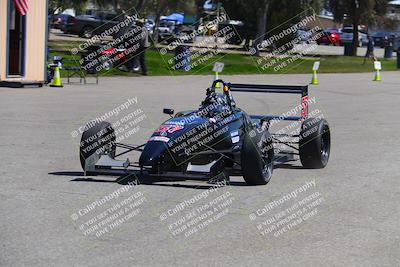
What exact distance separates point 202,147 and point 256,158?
2.87ft

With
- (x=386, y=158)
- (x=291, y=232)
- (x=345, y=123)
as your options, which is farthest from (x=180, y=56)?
(x=291, y=232)

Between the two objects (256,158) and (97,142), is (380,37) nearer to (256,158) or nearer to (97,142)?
(97,142)

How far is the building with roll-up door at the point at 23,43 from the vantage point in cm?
2505

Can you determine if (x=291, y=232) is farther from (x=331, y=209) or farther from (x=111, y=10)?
(x=111, y=10)

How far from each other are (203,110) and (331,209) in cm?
253

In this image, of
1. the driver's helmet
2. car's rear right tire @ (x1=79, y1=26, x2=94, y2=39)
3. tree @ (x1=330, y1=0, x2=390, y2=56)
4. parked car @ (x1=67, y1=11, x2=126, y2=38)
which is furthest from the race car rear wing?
car's rear right tire @ (x1=79, y1=26, x2=94, y2=39)

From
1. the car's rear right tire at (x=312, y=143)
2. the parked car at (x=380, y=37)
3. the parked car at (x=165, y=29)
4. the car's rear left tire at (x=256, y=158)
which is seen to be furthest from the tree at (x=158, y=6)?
the car's rear left tire at (x=256, y=158)

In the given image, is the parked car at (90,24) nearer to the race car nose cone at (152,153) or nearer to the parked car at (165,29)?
the parked car at (165,29)

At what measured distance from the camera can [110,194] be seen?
9.65m

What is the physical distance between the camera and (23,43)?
25.8 meters

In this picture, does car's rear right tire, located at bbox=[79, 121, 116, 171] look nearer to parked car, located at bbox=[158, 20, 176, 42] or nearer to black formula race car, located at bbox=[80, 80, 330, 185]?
black formula race car, located at bbox=[80, 80, 330, 185]

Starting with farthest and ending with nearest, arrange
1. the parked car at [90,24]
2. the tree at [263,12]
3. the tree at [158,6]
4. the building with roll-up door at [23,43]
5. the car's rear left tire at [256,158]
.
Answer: the parked car at [90,24] → the tree at [158,6] → the tree at [263,12] → the building with roll-up door at [23,43] → the car's rear left tire at [256,158]

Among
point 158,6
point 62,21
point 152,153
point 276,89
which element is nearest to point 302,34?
point 158,6

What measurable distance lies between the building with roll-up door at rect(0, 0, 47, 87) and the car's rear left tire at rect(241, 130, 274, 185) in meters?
15.8
